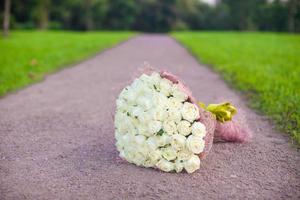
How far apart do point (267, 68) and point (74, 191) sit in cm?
1027

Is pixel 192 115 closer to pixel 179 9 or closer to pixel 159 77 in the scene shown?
pixel 159 77

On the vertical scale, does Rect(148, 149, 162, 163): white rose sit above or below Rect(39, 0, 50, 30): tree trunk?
above

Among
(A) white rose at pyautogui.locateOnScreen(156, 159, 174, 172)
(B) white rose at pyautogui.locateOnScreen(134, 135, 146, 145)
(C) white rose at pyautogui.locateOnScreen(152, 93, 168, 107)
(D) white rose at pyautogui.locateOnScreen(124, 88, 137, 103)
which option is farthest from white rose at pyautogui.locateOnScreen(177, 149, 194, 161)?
(D) white rose at pyautogui.locateOnScreen(124, 88, 137, 103)

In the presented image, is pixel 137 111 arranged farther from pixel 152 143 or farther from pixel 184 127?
pixel 184 127

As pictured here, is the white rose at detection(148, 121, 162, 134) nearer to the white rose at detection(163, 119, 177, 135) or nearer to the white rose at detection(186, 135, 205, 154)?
the white rose at detection(163, 119, 177, 135)

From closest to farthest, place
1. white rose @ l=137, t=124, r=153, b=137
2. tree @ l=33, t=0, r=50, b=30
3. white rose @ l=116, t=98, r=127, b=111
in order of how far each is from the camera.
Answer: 1. white rose @ l=137, t=124, r=153, b=137
2. white rose @ l=116, t=98, r=127, b=111
3. tree @ l=33, t=0, r=50, b=30

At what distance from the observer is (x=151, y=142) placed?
454 cm

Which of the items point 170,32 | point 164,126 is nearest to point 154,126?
Result: point 164,126

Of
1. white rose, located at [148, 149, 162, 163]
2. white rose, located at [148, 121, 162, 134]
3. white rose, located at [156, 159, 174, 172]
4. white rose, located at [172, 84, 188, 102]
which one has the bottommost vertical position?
white rose, located at [156, 159, 174, 172]

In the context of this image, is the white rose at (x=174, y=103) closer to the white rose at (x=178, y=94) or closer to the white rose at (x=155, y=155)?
the white rose at (x=178, y=94)

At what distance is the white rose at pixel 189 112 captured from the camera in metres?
4.53

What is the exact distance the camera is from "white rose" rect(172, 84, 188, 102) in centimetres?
462

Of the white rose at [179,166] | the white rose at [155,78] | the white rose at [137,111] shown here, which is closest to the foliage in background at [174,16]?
the white rose at [155,78]

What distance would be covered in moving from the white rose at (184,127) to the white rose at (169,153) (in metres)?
0.18
